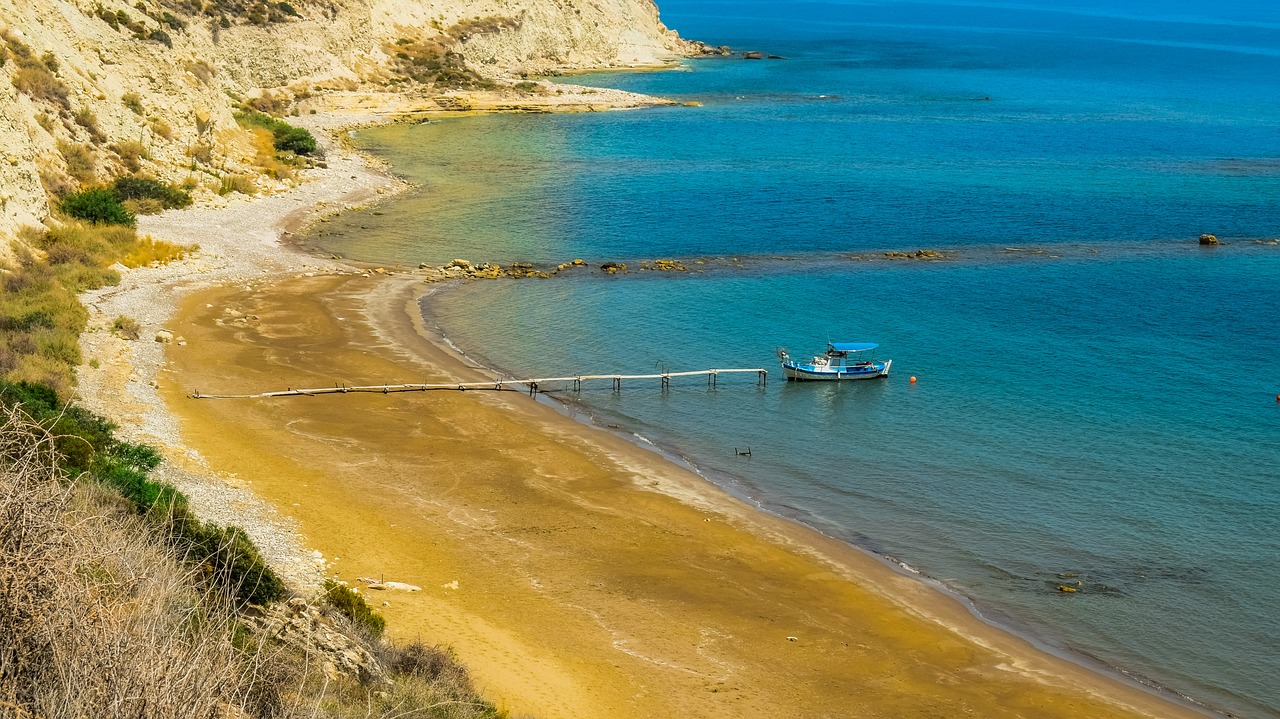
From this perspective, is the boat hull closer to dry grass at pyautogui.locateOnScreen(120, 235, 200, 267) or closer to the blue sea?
the blue sea

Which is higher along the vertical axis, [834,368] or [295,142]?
[295,142]

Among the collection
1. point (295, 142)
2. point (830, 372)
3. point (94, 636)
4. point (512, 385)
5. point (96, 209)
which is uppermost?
point (94, 636)

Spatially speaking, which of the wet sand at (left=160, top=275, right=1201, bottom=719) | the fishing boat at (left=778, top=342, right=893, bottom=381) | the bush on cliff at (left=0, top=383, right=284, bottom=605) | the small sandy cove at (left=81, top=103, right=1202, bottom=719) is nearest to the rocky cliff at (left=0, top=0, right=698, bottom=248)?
the small sandy cove at (left=81, top=103, right=1202, bottom=719)

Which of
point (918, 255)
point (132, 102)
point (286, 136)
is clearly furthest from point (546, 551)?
point (286, 136)

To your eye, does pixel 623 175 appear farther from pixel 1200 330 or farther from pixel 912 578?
pixel 912 578

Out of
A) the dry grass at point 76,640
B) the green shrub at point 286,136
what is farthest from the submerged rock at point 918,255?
the dry grass at point 76,640

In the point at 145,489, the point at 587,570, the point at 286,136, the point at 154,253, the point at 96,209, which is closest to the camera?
the point at 145,489

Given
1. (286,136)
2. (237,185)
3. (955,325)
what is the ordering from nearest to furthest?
(955,325) < (237,185) < (286,136)

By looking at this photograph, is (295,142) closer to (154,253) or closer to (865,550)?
(154,253)
